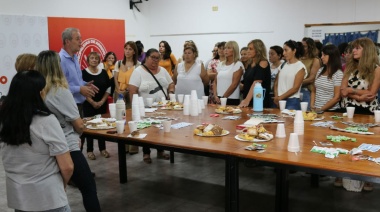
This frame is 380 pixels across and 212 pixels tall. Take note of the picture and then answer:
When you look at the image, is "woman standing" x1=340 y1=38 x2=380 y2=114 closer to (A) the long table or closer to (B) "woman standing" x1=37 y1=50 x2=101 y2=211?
(A) the long table

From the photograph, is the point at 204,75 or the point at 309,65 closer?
the point at 204,75

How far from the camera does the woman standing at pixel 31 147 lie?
1.84 meters

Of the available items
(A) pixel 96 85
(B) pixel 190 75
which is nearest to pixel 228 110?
(B) pixel 190 75

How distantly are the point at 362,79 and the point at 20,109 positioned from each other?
10.2 feet

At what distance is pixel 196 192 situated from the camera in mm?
3824

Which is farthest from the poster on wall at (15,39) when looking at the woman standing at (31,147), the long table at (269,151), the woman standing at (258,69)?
the woman standing at (31,147)

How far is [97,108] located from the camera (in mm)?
4789

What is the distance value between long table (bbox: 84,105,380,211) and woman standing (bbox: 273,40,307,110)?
82 cm

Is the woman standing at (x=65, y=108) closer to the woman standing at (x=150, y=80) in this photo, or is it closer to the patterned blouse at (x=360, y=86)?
the woman standing at (x=150, y=80)

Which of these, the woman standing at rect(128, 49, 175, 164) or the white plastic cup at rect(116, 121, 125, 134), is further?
the woman standing at rect(128, 49, 175, 164)

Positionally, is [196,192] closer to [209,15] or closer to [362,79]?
[362,79]

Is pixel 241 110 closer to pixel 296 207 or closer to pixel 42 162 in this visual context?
pixel 296 207

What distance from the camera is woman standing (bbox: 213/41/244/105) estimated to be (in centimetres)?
477

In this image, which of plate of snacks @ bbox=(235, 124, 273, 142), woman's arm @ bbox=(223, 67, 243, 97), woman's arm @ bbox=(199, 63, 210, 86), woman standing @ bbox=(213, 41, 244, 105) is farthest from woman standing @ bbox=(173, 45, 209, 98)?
plate of snacks @ bbox=(235, 124, 273, 142)
